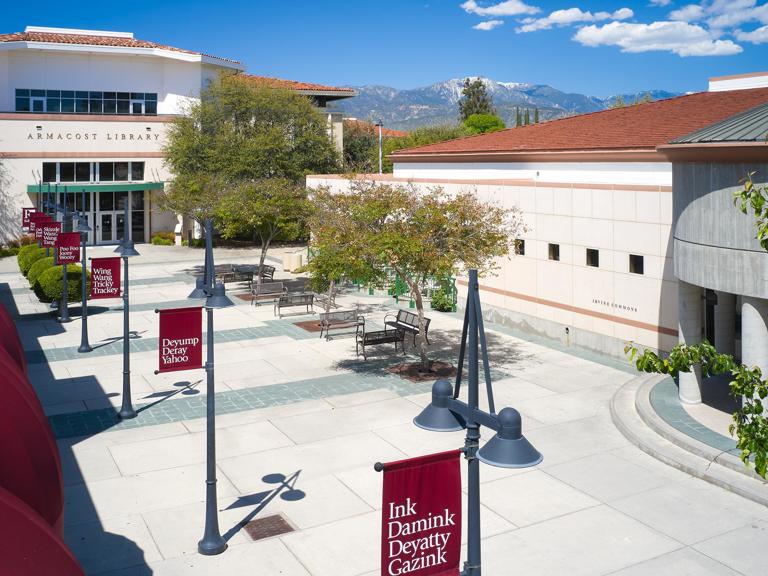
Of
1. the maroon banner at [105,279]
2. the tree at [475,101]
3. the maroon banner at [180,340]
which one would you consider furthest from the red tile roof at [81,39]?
the tree at [475,101]

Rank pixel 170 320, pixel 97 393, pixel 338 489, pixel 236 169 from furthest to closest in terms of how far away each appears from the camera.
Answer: pixel 236 169
pixel 97 393
pixel 170 320
pixel 338 489

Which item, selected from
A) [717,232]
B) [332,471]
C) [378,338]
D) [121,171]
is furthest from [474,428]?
[121,171]

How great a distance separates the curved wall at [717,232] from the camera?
14.3 m

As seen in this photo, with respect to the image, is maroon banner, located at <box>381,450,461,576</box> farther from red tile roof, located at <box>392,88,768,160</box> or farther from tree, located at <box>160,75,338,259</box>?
tree, located at <box>160,75,338,259</box>

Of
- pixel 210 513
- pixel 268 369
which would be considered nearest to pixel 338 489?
pixel 210 513

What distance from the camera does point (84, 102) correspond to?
52750mm

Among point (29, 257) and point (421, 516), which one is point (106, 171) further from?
point (421, 516)

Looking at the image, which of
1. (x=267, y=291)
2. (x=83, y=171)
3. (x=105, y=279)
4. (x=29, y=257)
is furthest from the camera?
(x=83, y=171)

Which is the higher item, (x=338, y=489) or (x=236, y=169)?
(x=236, y=169)

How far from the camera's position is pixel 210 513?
36.8 ft

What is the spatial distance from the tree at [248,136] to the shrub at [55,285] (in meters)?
19.5

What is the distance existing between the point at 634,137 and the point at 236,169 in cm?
2850

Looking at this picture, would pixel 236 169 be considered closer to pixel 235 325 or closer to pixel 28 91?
pixel 28 91

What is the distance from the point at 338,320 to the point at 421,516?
1805 centimetres
